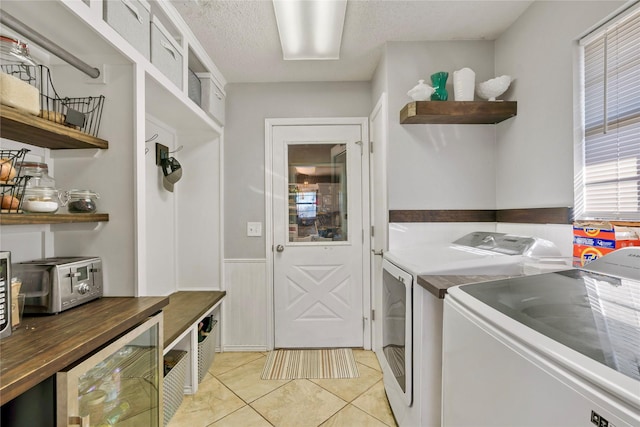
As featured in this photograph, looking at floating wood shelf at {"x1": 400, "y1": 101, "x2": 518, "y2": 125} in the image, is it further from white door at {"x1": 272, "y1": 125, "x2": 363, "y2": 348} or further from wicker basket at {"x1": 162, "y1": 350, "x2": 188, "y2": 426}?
wicker basket at {"x1": 162, "y1": 350, "x2": 188, "y2": 426}

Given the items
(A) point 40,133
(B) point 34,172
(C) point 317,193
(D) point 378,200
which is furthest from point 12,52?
(D) point 378,200

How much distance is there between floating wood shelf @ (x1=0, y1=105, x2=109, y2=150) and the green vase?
1882 millimetres

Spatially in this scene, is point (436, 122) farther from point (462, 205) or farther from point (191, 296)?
point (191, 296)

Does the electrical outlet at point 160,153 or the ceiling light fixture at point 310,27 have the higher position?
the ceiling light fixture at point 310,27

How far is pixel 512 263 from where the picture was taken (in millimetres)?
1289

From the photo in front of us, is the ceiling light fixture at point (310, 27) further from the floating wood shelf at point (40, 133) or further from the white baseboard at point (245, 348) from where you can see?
the white baseboard at point (245, 348)

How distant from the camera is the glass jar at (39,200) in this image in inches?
40.3

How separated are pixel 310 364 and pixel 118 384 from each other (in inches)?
59.6

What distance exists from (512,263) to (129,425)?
5.66 ft

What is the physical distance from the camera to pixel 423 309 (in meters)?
1.25

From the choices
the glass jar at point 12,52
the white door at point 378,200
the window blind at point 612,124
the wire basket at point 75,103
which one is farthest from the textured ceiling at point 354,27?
the glass jar at point 12,52

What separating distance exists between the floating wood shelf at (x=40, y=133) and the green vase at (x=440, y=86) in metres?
1.88

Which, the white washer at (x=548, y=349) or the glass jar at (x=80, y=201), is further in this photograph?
the glass jar at (x=80, y=201)

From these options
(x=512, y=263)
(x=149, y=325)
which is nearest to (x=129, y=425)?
(x=149, y=325)
